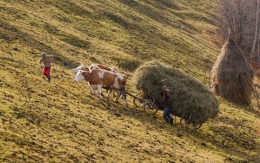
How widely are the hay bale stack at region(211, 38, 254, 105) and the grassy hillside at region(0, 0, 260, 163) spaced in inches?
62.8

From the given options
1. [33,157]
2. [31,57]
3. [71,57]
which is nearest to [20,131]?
[33,157]

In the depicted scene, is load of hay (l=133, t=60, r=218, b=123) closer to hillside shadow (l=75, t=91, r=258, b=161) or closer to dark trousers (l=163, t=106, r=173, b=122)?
dark trousers (l=163, t=106, r=173, b=122)

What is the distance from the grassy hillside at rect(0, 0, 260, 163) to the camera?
41.9ft

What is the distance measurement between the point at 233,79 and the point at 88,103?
57.8ft

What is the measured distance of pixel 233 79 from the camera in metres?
31.8

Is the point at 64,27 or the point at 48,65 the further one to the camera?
the point at 64,27

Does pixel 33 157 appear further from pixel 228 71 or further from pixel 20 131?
pixel 228 71

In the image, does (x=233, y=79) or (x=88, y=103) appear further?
(x=233, y=79)

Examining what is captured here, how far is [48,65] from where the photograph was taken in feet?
66.0

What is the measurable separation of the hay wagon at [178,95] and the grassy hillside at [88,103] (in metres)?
→ 0.83

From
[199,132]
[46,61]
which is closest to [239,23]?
[199,132]

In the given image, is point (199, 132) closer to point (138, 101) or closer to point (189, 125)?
point (189, 125)

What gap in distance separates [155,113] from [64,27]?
19817 millimetres

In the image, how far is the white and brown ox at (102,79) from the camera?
20391 millimetres
